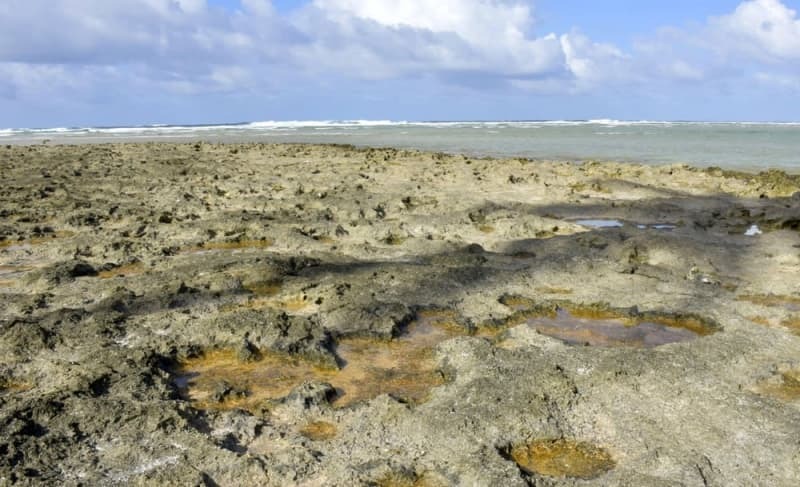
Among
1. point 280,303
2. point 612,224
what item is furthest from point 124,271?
point 612,224

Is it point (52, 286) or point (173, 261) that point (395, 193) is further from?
point (52, 286)

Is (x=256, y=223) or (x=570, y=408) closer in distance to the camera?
(x=570, y=408)

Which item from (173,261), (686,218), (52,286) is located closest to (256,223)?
(173,261)

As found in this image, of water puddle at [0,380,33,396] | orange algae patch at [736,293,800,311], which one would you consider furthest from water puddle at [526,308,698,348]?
water puddle at [0,380,33,396]

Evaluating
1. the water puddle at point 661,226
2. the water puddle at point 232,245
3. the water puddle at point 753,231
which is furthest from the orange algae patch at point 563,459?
the water puddle at point 753,231

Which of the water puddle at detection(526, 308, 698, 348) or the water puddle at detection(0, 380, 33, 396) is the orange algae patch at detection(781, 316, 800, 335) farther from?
the water puddle at detection(0, 380, 33, 396)

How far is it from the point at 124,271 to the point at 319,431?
4.14 meters

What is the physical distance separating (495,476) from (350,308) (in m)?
2.54

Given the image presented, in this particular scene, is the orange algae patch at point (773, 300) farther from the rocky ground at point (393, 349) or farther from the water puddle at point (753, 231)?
the water puddle at point (753, 231)

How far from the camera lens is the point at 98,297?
5902 millimetres

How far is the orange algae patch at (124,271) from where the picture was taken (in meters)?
6.83

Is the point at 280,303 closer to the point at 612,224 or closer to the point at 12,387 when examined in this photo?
the point at 12,387

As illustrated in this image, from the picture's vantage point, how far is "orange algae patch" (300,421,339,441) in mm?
3692

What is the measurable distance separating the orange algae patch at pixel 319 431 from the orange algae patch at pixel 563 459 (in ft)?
3.28
